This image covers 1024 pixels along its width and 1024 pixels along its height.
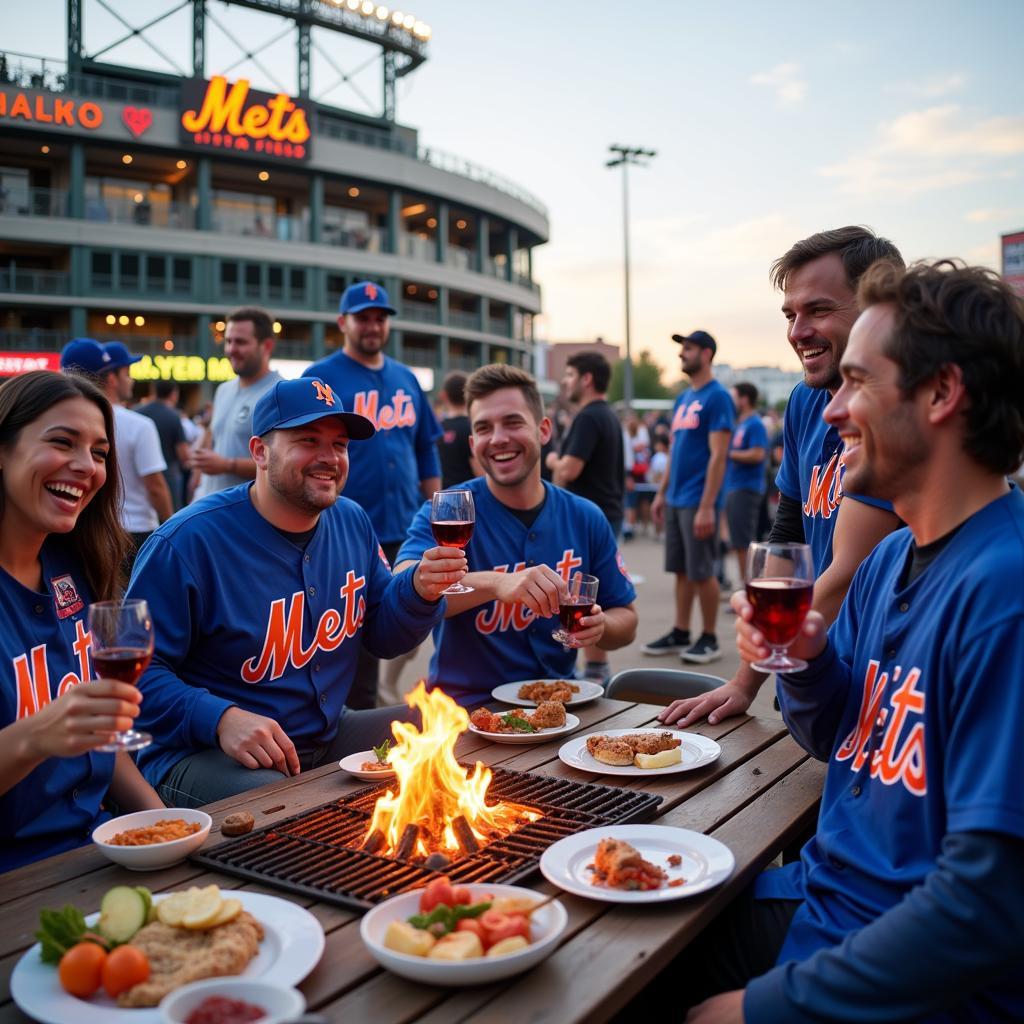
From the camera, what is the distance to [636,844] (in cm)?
234

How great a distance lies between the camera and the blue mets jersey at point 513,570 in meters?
4.29

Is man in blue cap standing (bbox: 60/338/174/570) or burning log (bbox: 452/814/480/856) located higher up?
man in blue cap standing (bbox: 60/338/174/570)

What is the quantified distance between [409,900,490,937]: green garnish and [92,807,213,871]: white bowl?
2.34 feet

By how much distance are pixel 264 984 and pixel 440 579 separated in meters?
2.14

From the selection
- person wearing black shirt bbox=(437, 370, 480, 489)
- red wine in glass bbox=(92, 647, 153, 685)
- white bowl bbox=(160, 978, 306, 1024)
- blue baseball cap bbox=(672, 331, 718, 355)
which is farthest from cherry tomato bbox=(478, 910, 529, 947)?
blue baseball cap bbox=(672, 331, 718, 355)

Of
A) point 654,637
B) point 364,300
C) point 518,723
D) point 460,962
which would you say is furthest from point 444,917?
point 654,637

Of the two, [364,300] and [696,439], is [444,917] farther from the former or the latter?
[696,439]

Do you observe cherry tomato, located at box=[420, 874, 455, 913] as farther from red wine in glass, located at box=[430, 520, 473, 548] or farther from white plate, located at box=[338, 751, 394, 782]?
red wine in glass, located at box=[430, 520, 473, 548]

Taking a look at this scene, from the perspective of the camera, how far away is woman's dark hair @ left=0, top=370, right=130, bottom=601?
2826 millimetres

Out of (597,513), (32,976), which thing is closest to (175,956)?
(32,976)

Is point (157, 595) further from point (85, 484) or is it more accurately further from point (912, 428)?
point (912, 428)

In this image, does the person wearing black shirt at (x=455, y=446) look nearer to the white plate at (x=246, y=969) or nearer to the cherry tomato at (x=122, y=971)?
the white plate at (x=246, y=969)

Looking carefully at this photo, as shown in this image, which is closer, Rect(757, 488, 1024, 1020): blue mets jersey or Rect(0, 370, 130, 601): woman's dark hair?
Rect(757, 488, 1024, 1020): blue mets jersey

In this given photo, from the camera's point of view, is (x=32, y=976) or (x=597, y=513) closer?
(x=32, y=976)
